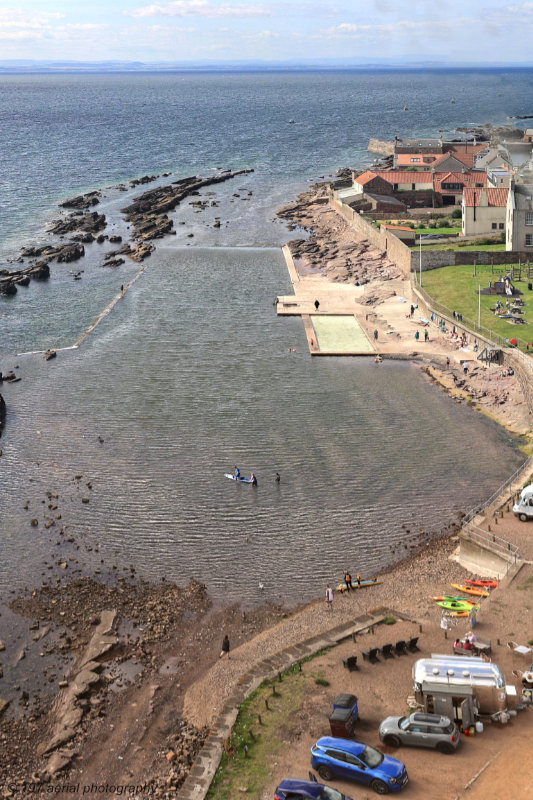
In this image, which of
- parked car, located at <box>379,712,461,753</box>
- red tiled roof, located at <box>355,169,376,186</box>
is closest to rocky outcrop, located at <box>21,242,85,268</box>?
red tiled roof, located at <box>355,169,376,186</box>

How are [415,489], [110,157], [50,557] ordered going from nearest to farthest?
[50,557], [415,489], [110,157]

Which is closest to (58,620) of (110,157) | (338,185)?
(338,185)

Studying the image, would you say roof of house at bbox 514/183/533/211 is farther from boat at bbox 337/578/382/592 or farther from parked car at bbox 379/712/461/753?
parked car at bbox 379/712/461/753

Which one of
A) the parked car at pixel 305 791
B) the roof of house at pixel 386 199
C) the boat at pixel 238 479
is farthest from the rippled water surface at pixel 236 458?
the roof of house at pixel 386 199

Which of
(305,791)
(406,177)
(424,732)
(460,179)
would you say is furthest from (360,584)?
(406,177)

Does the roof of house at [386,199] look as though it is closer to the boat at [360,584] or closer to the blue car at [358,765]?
the boat at [360,584]

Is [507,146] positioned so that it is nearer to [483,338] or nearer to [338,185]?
[338,185]
